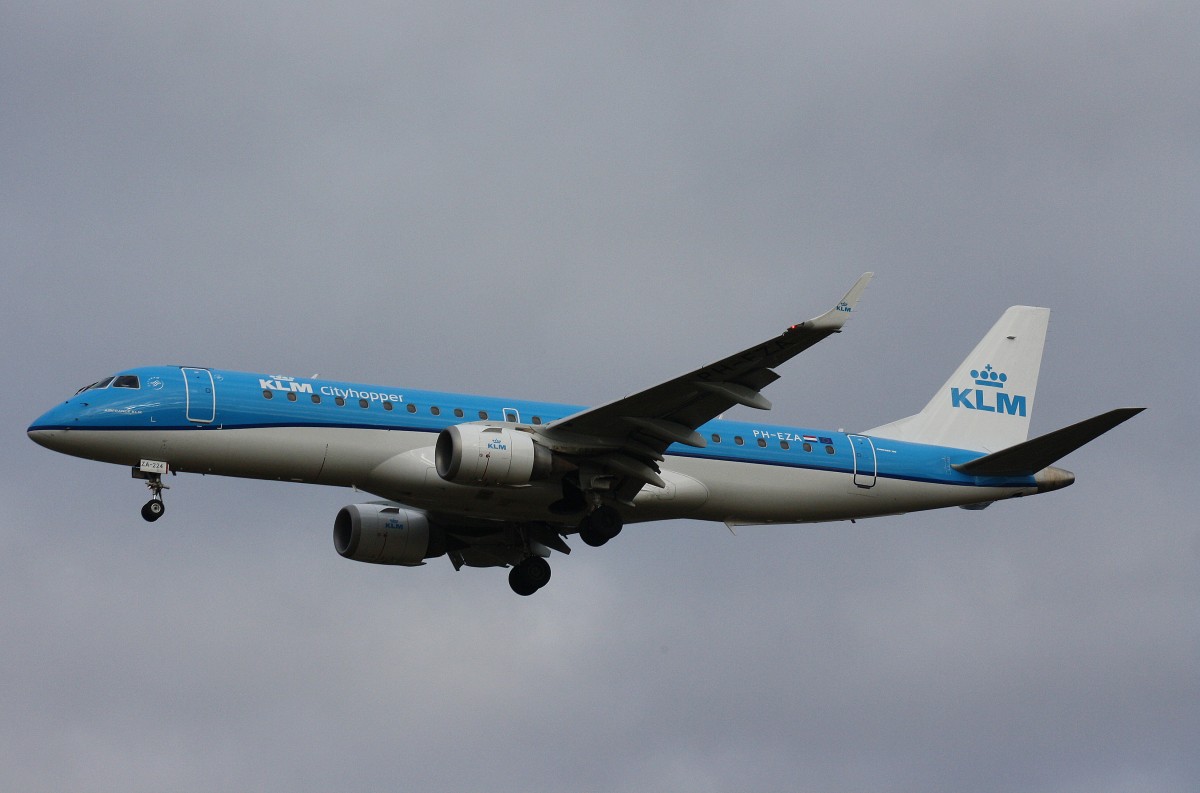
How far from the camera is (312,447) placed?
38.4 m

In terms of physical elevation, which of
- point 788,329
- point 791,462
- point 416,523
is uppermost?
point 788,329

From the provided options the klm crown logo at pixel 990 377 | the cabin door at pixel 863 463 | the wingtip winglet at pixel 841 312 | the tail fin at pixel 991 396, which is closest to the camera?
the wingtip winglet at pixel 841 312

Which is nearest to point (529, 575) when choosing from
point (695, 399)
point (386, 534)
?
point (386, 534)

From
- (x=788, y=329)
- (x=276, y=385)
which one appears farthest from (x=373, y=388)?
(x=788, y=329)

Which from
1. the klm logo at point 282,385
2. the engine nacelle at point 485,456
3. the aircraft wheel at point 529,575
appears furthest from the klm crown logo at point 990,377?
the klm logo at point 282,385

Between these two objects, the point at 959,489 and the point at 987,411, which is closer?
the point at 959,489

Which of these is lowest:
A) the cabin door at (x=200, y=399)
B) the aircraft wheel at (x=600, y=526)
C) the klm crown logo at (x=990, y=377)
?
the aircraft wheel at (x=600, y=526)

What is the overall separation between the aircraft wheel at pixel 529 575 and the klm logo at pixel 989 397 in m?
12.3

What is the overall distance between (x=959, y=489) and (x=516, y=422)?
40.9ft

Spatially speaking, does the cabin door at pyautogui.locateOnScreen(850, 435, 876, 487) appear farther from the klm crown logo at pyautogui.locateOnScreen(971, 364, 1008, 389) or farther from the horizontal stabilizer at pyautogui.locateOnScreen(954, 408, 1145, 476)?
the klm crown logo at pyautogui.locateOnScreen(971, 364, 1008, 389)

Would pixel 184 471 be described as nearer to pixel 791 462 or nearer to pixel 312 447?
pixel 312 447

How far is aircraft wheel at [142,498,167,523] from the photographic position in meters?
38.5

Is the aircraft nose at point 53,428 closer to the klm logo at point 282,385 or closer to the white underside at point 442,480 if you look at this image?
the white underside at point 442,480

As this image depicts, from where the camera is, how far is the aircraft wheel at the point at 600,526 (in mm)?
41156
